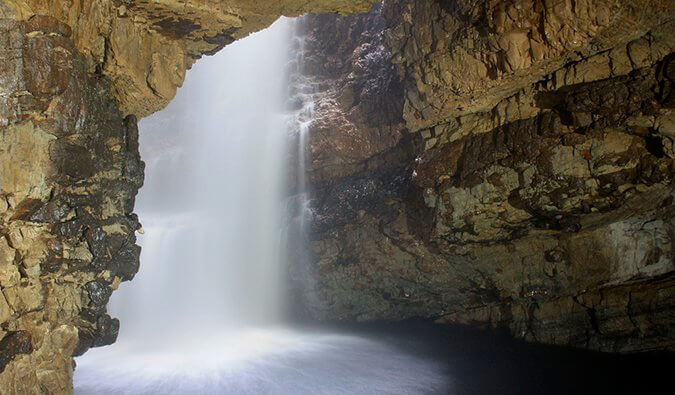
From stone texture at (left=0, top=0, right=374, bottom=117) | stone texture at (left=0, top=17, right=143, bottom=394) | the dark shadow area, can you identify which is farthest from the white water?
stone texture at (left=0, top=0, right=374, bottom=117)

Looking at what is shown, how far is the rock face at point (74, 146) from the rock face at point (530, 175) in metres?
3.62

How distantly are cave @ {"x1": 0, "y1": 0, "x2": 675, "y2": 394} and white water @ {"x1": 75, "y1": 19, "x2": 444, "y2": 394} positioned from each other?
0.15m

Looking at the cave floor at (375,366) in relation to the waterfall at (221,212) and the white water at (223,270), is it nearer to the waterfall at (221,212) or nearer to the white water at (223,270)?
the white water at (223,270)

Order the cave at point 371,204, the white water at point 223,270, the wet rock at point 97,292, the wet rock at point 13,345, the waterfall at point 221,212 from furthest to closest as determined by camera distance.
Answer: the waterfall at point 221,212 → the white water at point 223,270 → the wet rock at point 97,292 → the cave at point 371,204 → the wet rock at point 13,345

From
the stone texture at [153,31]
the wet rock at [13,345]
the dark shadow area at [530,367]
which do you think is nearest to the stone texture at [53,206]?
the wet rock at [13,345]

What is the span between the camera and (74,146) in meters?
5.82

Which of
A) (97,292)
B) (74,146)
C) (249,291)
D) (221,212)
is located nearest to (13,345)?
(97,292)

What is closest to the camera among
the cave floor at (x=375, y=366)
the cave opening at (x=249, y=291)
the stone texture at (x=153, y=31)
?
the stone texture at (x=153, y=31)

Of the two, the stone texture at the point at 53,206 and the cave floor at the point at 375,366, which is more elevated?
the stone texture at the point at 53,206

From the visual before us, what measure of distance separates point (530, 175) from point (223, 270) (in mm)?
14673

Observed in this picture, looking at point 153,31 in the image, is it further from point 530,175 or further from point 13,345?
point 530,175

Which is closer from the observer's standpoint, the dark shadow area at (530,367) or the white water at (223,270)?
the dark shadow area at (530,367)

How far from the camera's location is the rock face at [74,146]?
482 cm

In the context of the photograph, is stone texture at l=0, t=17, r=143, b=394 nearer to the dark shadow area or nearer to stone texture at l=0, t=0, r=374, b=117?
stone texture at l=0, t=0, r=374, b=117
